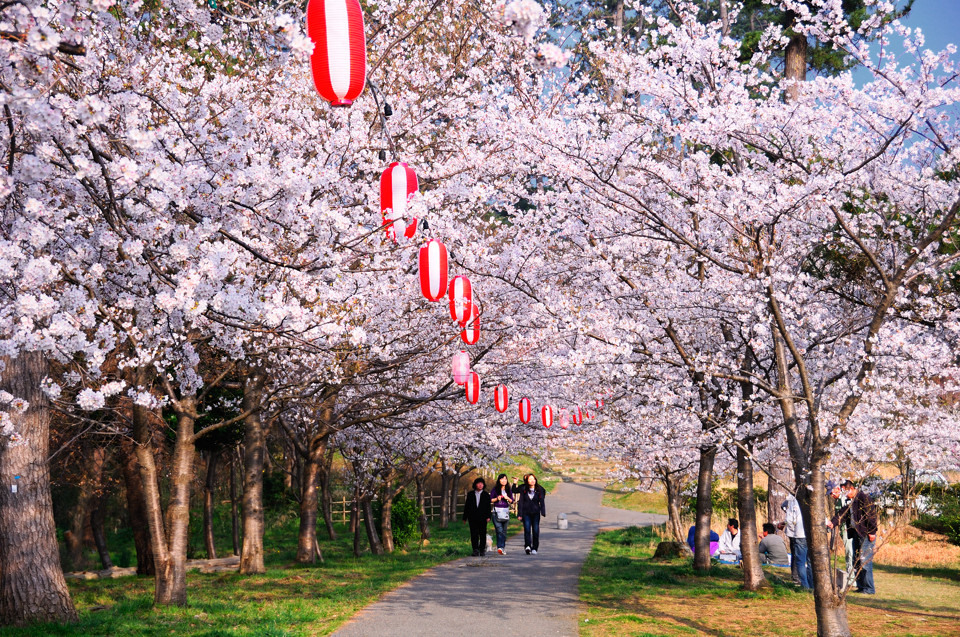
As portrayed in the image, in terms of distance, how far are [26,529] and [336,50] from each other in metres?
7.54

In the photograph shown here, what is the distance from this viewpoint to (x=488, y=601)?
10.8 metres

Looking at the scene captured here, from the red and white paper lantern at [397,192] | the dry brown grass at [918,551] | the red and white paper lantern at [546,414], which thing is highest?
the red and white paper lantern at [397,192]

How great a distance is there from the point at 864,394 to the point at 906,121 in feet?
9.30

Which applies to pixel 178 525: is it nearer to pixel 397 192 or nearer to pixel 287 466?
pixel 397 192

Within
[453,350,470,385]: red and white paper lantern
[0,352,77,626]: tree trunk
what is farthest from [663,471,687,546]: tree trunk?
[0,352,77,626]: tree trunk

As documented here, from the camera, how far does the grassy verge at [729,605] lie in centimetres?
894

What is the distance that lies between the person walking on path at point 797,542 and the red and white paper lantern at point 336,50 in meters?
10.5

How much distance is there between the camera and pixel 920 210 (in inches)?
355

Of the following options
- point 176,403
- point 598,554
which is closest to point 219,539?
point 598,554

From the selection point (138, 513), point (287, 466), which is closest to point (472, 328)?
point (138, 513)

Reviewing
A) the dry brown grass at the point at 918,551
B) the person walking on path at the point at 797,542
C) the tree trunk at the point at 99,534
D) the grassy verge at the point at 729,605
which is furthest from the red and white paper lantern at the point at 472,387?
the tree trunk at the point at 99,534

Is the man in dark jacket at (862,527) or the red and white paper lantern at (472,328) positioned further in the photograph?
the man in dark jacket at (862,527)

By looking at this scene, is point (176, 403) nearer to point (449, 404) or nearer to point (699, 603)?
point (699, 603)

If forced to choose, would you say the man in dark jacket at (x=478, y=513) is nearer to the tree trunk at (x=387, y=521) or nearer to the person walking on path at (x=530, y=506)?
the person walking on path at (x=530, y=506)
